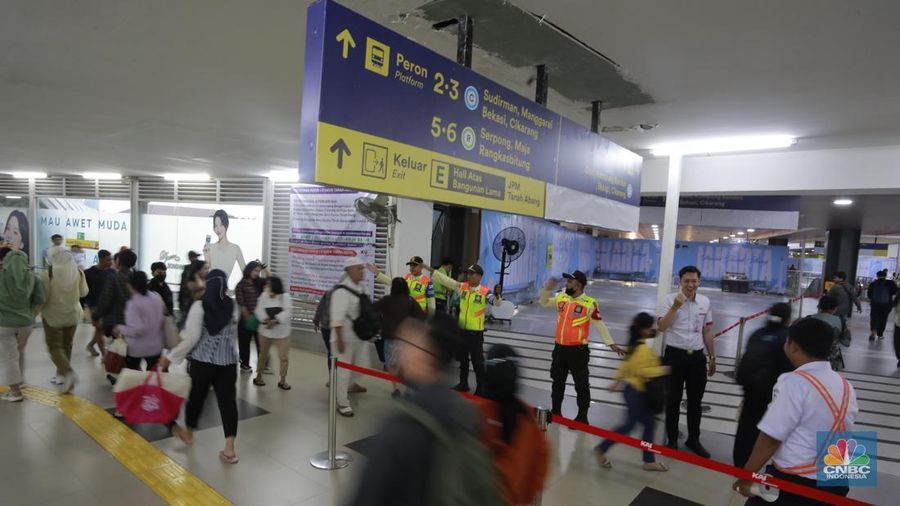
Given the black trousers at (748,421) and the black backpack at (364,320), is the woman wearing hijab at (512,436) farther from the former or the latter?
the black backpack at (364,320)

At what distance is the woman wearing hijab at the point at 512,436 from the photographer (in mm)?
1864

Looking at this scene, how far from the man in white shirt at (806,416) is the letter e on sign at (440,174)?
1809 millimetres

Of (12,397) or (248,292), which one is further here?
(248,292)

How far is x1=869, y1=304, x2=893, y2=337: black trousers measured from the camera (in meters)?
10.4

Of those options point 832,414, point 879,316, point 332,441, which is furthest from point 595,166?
point 879,316

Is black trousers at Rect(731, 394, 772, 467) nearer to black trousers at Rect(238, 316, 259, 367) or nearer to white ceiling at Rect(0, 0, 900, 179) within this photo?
white ceiling at Rect(0, 0, 900, 179)

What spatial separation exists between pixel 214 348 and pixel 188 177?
7.43 metres

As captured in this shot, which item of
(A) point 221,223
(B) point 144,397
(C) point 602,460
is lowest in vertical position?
(C) point 602,460

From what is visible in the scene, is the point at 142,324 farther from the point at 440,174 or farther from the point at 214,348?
the point at 440,174

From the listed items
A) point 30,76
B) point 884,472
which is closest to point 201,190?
point 30,76

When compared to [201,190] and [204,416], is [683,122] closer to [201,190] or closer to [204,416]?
[204,416]

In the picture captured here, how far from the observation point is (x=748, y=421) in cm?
340

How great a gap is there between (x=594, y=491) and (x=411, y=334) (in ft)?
9.14

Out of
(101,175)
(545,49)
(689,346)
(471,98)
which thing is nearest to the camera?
(471,98)
